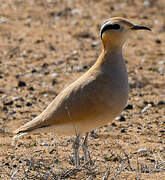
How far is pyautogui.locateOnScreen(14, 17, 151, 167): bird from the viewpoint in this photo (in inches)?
236

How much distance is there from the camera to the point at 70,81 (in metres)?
9.87

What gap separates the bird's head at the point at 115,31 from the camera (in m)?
6.30

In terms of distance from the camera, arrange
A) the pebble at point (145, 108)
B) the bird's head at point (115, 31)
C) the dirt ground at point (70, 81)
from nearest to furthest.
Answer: the dirt ground at point (70, 81), the bird's head at point (115, 31), the pebble at point (145, 108)

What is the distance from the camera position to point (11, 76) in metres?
10.0

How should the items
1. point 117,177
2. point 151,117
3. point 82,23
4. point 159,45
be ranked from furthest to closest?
1. point 82,23
2. point 159,45
3. point 151,117
4. point 117,177

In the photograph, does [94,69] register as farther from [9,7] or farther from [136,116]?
[9,7]

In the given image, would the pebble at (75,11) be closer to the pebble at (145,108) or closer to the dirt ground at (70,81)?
the dirt ground at (70,81)

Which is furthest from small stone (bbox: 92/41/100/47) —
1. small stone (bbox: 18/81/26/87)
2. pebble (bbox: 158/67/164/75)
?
small stone (bbox: 18/81/26/87)

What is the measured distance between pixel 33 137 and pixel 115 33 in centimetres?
205

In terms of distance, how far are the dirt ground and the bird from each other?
1.04 ft

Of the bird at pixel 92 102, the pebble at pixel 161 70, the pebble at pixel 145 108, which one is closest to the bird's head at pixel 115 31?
the bird at pixel 92 102

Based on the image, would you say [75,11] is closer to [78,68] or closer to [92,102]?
[78,68]

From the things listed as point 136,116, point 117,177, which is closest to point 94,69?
point 117,177

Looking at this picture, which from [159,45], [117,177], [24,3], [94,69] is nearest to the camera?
Answer: [117,177]
